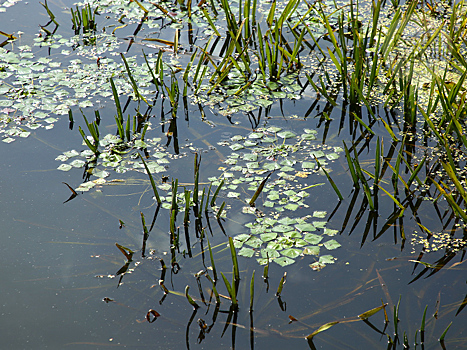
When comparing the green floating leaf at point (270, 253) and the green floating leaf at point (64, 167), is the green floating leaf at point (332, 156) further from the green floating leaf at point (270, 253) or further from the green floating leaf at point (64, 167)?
the green floating leaf at point (64, 167)

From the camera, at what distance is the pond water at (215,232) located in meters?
1.72

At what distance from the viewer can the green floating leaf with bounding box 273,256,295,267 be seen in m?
1.95

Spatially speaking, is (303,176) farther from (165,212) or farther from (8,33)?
(8,33)

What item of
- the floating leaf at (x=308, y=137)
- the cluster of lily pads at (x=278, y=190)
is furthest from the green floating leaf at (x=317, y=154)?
the floating leaf at (x=308, y=137)

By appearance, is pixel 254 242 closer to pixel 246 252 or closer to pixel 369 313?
pixel 246 252

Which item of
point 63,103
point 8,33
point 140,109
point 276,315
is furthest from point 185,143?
point 8,33

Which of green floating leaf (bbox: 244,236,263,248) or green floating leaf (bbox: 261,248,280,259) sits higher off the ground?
green floating leaf (bbox: 244,236,263,248)

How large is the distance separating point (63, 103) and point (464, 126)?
255 centimetres

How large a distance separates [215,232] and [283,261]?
362 mm

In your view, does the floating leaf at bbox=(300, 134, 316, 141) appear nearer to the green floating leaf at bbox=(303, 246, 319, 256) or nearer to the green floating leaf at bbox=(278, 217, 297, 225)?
the green floating leaf at bbox=(278, 217, 297, 225)

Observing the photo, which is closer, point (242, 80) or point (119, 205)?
point (119, 205)

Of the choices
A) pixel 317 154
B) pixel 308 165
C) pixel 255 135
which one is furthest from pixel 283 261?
pixel 255 135

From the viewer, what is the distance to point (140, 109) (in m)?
2.97

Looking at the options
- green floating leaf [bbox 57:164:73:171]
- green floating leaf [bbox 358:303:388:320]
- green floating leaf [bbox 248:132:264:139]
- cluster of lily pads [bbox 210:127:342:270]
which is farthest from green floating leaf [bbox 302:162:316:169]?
green floating leaf [bbox 57:164:73:171]
